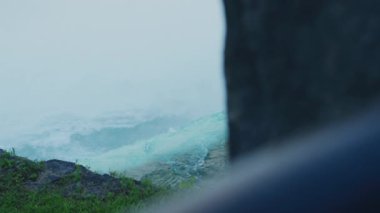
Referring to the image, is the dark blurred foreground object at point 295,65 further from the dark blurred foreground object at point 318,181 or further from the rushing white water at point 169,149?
the rushing white water at point 169,149

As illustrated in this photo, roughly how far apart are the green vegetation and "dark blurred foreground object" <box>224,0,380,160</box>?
3441 mm

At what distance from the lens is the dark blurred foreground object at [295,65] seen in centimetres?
130

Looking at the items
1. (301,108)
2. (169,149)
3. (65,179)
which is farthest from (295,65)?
(169,149)

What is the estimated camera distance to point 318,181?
1.19 metres

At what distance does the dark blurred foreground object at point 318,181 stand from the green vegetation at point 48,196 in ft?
12.1

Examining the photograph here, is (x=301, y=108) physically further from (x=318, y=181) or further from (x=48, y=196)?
(x=48, y=196)

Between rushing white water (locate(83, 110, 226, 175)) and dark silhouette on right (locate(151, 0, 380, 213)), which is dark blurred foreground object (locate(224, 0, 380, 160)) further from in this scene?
rushing white water (locate(83, 110, 226, 175))

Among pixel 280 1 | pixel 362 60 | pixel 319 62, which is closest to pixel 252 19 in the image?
pixel 280 1

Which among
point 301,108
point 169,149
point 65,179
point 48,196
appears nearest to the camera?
point 301,108

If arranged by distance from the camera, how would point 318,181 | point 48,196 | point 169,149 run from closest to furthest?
1. point 318,181
2. point 48,196
3. point 169,149

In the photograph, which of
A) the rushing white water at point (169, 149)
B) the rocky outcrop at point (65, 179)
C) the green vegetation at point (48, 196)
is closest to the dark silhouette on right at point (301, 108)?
the green vegetation at point (48, 196)

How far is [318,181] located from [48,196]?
4.69 metres

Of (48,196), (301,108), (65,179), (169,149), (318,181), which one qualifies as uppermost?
(169,149)

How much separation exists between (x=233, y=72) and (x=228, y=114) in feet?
0.31
